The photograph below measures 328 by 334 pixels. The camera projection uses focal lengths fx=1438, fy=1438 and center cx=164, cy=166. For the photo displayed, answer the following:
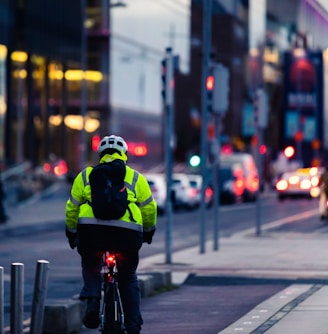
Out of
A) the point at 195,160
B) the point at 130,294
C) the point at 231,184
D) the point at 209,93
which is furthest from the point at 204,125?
the point at 231,184

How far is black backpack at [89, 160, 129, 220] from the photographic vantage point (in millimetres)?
10500

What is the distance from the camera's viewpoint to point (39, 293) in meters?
11.7

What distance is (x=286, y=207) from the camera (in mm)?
53969

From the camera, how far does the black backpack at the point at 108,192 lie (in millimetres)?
10500

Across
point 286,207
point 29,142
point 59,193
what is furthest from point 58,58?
point 286,207

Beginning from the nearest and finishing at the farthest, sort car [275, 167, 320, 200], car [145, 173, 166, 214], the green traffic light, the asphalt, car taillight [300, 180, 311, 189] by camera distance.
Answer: the asphalt → the green traffic light → car [145, 173, 166, 214] → car [275, 167, 320, 200] → car taillight [300, 180, 311, 189]

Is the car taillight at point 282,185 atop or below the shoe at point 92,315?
atop

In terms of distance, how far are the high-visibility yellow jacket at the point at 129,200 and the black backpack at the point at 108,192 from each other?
0.36 feet

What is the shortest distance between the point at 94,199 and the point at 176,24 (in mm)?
83993

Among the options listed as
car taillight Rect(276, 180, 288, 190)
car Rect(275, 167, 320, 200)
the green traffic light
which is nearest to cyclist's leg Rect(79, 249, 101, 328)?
the green traffic light

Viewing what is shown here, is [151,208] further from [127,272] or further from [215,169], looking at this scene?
[215,169]

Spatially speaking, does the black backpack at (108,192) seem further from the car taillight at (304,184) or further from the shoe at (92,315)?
the car taillight at (304,184)

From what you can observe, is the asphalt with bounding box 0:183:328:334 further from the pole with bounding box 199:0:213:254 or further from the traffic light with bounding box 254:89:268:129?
the traffic light with bounding box 254:89:268:129

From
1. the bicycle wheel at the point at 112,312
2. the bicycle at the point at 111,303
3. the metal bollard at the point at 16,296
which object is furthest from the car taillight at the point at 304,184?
the bicycle wheel at the point at 112,312
